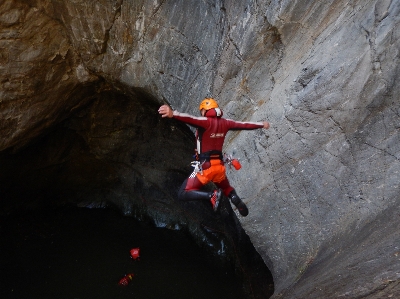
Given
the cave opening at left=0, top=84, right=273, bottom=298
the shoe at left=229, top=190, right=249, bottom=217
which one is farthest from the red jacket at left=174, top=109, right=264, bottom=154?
the cave opening at left=0, top=84, right=273, bottom=298

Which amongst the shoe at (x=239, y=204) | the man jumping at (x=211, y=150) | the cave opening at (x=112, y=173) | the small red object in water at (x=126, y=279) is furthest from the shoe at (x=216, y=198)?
the small red object in water at (x=126, y=279)

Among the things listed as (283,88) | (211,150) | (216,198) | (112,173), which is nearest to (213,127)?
(211,150)

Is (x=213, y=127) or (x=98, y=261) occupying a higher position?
(x=213, y=127)

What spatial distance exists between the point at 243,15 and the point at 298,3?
2.55 feet

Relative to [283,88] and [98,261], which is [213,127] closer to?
→ [283,88]

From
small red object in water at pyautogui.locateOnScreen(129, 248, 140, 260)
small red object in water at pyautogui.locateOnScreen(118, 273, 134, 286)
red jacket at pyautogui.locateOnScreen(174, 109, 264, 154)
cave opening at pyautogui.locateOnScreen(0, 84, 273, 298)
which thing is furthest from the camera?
cave opening at pyautogui.locateOnScreen(0, 84, 273, 298)

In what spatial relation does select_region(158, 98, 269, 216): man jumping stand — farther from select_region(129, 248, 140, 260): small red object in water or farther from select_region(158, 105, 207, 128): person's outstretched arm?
select_region(129, 248, 140, 260): small red object in water

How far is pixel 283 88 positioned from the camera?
16.3 ft

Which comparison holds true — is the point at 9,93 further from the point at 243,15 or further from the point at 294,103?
the point at 294,103

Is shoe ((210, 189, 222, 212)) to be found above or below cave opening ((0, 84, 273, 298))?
above

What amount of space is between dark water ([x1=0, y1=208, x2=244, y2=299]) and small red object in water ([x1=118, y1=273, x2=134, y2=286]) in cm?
6

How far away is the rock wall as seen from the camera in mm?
3988

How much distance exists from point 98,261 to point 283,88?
186 inches

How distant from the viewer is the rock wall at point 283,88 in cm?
399
